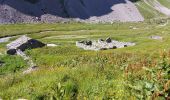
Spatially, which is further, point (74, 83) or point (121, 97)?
point (74, 83)

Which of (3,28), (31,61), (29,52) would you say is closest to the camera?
(31,61)

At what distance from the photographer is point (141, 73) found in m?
19.2

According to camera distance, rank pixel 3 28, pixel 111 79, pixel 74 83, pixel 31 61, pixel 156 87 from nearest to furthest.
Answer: pixel 156 87 → pixel 74 83 → pixel 111 79 → pixel 31 61 → pixel 3 28

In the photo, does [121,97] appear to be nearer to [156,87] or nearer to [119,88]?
[119,88]

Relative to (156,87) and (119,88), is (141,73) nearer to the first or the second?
(119,88)

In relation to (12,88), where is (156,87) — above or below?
above

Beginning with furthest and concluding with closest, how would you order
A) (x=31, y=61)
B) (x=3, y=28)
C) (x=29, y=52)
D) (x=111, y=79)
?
(x=3, y=28), (x=29, y=52), (x=31, y=61), (x=111, y=79)

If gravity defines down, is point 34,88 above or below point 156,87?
below

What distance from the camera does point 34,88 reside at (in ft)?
70.0

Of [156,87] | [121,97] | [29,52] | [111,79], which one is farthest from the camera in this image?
[29,52]

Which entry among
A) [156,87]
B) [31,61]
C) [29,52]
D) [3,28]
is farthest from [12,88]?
[3,28]

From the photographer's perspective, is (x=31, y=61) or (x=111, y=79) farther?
(x=31, y=61)

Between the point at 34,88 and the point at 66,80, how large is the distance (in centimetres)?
188

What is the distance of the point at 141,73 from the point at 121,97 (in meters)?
2.18
